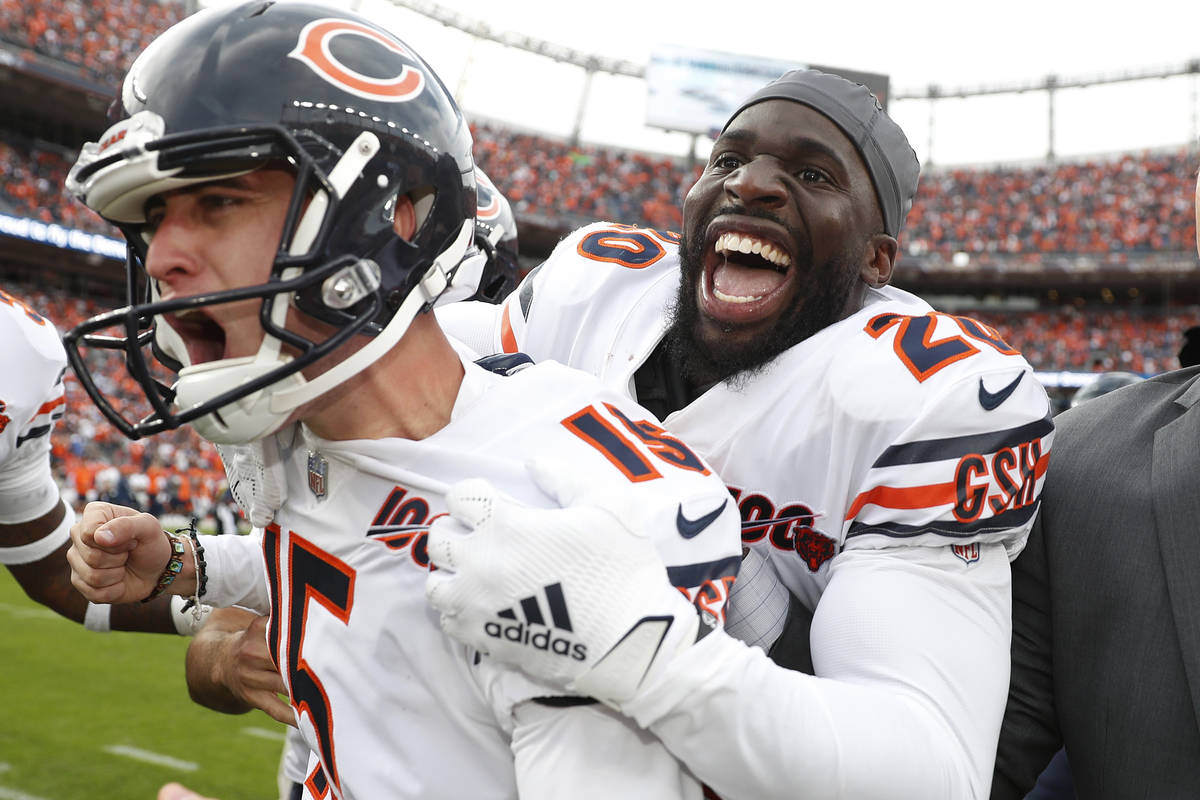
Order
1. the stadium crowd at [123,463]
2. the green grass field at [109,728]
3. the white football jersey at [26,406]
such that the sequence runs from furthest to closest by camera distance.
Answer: the stadium crowd at [123,463] < the green grass field at [109,728] < the white football jersey at [26,406]

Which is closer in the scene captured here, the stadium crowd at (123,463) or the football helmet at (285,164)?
the football helmet at (285,164)

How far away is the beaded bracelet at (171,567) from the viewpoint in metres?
1.99

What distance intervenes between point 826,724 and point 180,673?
7.55m

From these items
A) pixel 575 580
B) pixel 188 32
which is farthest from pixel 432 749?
pixel 188 32

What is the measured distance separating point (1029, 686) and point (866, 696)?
0.73 m

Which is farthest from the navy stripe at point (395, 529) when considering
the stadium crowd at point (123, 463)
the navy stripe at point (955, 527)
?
the stadium crowd at point (123, 463)

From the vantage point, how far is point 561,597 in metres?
1.12

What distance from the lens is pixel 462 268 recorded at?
161 cm

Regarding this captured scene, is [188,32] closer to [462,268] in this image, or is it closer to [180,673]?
[462,268]

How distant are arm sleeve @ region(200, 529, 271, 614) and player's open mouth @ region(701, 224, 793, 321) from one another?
108 cm

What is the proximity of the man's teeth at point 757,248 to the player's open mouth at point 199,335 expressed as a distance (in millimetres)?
1039

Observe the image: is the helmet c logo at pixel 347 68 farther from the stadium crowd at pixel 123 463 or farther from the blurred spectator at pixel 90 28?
the blurred spectator at pixel 90 28

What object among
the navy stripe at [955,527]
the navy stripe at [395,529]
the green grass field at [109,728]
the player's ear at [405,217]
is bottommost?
the green grass field at [109,728]

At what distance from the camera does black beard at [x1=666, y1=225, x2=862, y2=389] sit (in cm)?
198
